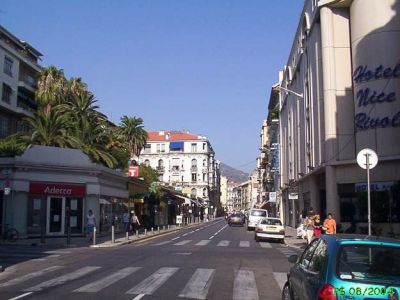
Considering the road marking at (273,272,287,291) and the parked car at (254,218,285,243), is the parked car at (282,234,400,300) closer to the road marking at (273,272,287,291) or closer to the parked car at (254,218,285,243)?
the road marking at (273,272,287,291)

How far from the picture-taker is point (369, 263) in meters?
6.24

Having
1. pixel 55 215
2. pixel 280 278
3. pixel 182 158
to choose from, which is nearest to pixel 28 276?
pixel 280 278

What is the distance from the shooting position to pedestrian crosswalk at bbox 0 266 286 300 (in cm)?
1136

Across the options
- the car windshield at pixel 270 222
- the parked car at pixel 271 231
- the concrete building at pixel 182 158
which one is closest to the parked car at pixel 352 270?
the parked car at pixel 271 231

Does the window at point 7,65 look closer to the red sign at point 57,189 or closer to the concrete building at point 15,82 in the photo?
the concrete building at point 15,82

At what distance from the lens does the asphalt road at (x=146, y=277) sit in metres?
11.1

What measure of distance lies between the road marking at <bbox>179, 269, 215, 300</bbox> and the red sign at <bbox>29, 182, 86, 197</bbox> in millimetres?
19212

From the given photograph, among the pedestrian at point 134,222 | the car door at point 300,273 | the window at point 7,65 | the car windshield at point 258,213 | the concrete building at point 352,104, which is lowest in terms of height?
the car door at point 300,273

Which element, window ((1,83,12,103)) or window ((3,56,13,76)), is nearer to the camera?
window ((1,83,12,103))

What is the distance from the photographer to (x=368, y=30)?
3033 centimetres

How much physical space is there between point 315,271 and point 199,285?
624cm

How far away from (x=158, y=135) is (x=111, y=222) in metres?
106

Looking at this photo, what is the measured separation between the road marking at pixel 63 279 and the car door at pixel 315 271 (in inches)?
273

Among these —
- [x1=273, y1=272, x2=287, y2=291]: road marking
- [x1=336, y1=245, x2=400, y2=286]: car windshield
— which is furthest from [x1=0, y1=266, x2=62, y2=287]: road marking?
[x1=336, y1=245, x2=400, y2=286]: car windshield
